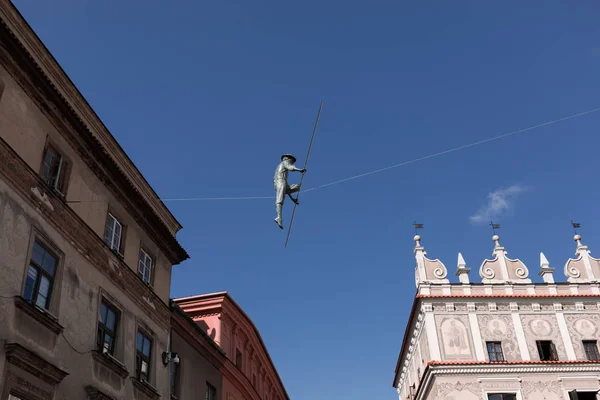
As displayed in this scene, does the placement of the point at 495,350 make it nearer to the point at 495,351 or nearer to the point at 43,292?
the point at 495,351

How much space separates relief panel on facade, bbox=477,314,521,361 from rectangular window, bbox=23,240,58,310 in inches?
1050

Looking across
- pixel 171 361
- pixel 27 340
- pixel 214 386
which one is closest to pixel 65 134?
pixel 27 340

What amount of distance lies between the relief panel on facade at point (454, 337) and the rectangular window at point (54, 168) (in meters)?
25.1

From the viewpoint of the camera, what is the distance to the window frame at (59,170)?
15.4 m

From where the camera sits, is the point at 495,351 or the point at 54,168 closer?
the point at 54,168

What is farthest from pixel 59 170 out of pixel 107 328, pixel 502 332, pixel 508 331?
pixel 508 331

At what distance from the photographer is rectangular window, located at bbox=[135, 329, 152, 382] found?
1867 centimetres

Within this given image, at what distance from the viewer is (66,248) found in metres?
15.6

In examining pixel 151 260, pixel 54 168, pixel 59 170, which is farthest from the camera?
pixel 151 260

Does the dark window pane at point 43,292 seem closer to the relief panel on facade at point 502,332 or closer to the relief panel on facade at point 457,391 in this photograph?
the relief panel on facade at point 457,391

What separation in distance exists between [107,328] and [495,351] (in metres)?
24.6

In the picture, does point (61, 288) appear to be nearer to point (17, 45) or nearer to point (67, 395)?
point (67, 395)

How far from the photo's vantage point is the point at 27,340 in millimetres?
13250

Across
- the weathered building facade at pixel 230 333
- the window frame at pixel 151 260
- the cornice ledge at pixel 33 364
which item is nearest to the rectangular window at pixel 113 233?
the window frame at pixel 151 260
